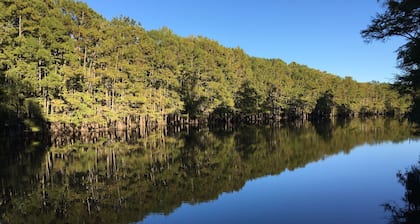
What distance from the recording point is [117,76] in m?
39.7

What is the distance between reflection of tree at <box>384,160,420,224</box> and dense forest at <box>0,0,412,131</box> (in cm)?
379

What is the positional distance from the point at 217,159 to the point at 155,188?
8126mm

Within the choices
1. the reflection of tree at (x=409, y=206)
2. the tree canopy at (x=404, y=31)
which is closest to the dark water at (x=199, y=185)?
the reflection of tree at (x=409, y=206)

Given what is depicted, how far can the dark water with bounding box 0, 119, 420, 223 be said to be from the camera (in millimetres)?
10469

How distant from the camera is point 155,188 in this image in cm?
1380

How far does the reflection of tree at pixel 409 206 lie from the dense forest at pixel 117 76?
3.79 m

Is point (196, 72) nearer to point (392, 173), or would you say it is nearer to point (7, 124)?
point (7, 124)

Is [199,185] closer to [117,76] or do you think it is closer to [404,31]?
[404,31]

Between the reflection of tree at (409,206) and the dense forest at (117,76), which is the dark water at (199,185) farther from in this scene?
the dense forest at (117,76)

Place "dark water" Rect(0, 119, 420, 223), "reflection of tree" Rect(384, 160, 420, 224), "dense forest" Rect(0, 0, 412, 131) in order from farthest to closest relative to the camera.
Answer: "dense forest" Rect(0, 0, 412, 131) < "dark water" Rect(0, 119, 420, 223) < "reflection of tree" Rect(384, 160, 420, 224)

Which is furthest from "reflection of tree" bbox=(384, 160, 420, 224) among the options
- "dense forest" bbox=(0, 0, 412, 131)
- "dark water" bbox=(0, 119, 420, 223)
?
"dense forest" bbox=(0, 0, 412, 131)

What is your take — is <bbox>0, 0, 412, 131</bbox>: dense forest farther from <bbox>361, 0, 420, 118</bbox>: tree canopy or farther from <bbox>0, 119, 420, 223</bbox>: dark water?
<bbox>0, 119, 420, 223</bbox>: dark water

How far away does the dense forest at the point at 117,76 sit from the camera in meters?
28.5

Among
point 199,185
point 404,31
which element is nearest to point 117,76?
point 199,185
